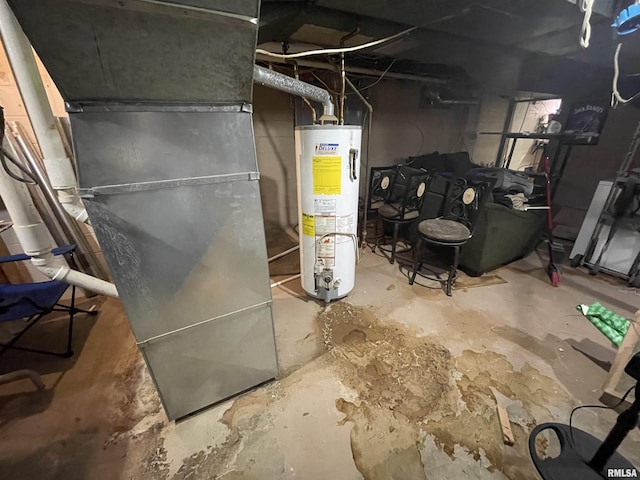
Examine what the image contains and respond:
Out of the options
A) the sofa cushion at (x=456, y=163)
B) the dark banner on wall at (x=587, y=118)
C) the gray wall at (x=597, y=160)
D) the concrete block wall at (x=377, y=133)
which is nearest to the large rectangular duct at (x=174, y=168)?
the concrete block wall at (x=377, y=133)

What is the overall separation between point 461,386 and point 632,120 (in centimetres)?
549

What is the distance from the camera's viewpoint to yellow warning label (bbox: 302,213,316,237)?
1.87m

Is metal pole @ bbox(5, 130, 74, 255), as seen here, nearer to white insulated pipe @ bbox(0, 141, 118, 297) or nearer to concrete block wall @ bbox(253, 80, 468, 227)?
white insulated pipe @ bbox(0, 141, 118, 297)

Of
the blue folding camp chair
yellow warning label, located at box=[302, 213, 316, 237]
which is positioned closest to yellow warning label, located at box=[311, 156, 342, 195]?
yellow warning label, located at box=[302, 213, 316, 237]

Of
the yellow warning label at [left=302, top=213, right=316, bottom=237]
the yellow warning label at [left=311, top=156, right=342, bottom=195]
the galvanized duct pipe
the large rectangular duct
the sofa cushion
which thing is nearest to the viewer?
the large rectangular duct

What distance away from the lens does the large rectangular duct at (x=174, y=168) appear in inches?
25.8

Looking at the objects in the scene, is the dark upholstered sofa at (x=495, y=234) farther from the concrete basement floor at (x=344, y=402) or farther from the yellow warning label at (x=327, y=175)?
the yellow warning label at (x=327, y=175)

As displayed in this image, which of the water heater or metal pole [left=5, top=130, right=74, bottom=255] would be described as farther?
metal pole [left=5, top=130, right=74, bottom=255]

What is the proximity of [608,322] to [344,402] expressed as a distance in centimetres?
189

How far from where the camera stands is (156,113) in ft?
2.85

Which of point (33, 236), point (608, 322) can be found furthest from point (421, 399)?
point (33, 236)

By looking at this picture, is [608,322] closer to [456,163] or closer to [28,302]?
[456,163]

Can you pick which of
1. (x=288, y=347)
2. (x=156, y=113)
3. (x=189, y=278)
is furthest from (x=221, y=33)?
(x=288, y=347)

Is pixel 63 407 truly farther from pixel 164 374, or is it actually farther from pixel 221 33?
pixel 221 33
